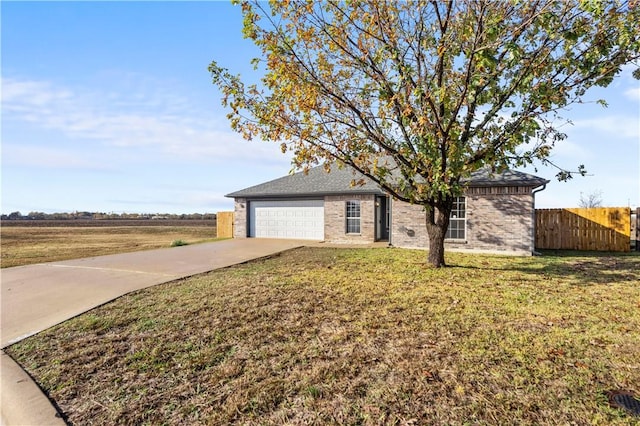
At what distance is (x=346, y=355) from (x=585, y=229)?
1575 centimetres

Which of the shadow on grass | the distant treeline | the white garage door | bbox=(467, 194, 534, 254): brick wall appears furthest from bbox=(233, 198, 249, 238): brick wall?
the distant treeline

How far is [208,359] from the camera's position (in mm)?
4086

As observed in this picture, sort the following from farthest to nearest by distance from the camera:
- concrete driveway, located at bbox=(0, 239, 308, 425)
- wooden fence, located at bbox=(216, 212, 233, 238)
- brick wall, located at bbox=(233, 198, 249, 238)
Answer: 1. wooden fence, located at bbox=(216, 212, 233, 238)
2. brick wall, located at bbox=(233, 198, 249, 238)
3. concrete driveway, located at bbox=(0, 239, 308, 425)

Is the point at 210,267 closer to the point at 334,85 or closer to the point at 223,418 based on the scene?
the point at 334,85

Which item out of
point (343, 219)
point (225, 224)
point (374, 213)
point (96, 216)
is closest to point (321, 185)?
point (343, 219)

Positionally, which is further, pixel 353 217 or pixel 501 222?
pixel 353 217

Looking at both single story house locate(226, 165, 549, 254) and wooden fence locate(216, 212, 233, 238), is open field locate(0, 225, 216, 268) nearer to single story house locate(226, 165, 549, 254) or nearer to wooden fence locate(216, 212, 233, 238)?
wooden fence locate(216, 212, 233, 238)

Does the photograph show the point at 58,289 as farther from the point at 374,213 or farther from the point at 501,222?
the point at 501,222

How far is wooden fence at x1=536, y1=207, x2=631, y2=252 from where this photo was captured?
1456 cm

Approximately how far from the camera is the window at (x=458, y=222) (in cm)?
1426

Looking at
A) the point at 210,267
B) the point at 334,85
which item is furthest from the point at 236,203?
the point at 334,85

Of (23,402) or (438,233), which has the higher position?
Answer: (438,233)

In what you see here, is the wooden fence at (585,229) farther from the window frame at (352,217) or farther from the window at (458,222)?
the window frame at (352,217)

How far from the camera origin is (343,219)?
675 inches
